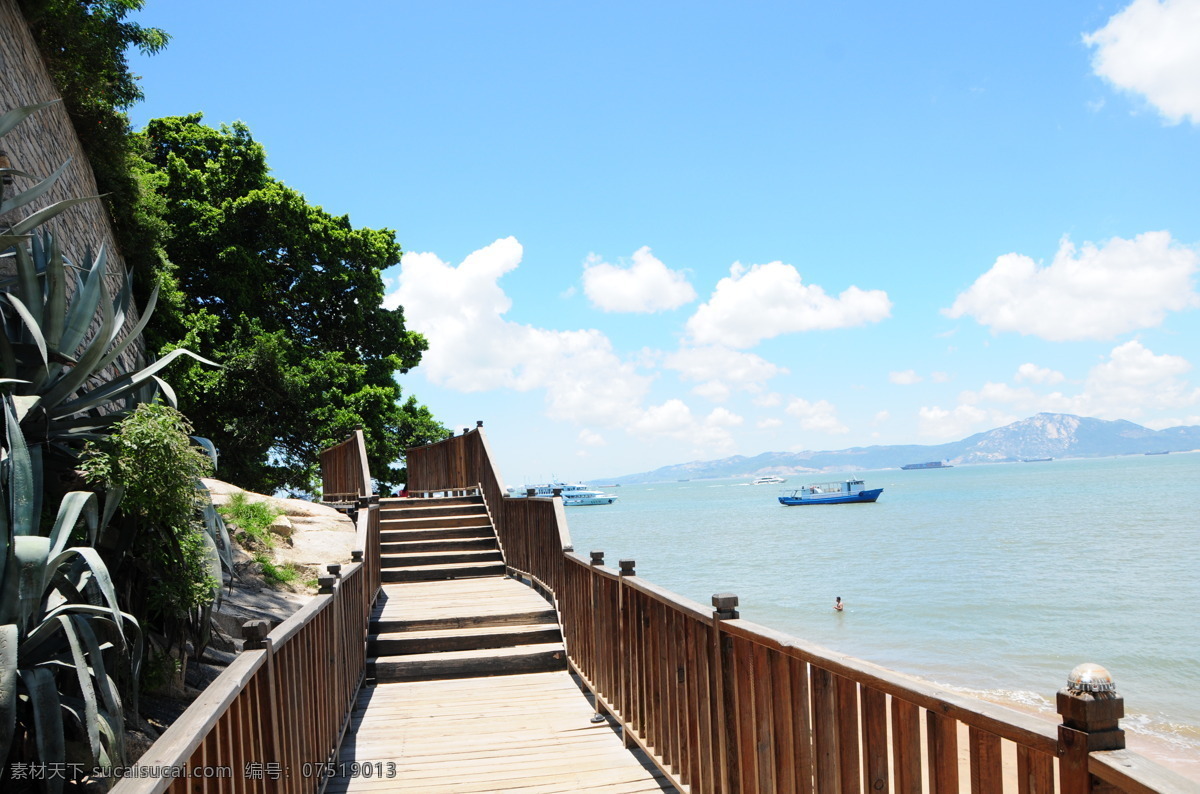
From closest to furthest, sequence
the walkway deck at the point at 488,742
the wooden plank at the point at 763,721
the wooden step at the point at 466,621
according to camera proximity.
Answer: the wooden plank at the point at 763,721 → the walkway deck at the point at 488,742 → the wooden step at the point at 466,621

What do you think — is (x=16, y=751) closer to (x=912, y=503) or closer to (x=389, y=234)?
(x=389, y=234)

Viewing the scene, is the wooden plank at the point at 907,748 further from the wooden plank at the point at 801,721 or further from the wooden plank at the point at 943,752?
the wooden plank at the point at 801,721

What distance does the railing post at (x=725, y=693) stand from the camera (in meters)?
3.39

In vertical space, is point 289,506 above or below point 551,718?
above

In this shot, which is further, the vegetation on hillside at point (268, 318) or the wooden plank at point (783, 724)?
the vegetation on hillside at point (268, 318)

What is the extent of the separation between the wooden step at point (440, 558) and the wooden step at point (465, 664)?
354 cm

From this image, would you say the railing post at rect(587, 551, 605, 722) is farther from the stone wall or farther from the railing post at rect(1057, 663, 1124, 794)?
the stone wall

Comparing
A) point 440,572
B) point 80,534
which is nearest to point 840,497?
point 440,572

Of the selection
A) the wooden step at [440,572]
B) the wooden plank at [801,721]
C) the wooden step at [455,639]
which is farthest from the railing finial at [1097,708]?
the wooden step at [440,572]

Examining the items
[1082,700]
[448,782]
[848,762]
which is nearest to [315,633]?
[448,782]

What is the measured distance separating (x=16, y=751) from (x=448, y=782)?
6.82 feet

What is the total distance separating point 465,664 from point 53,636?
3.88 m

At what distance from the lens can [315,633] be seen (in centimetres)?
425

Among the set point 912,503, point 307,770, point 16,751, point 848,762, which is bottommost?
point 912,503
